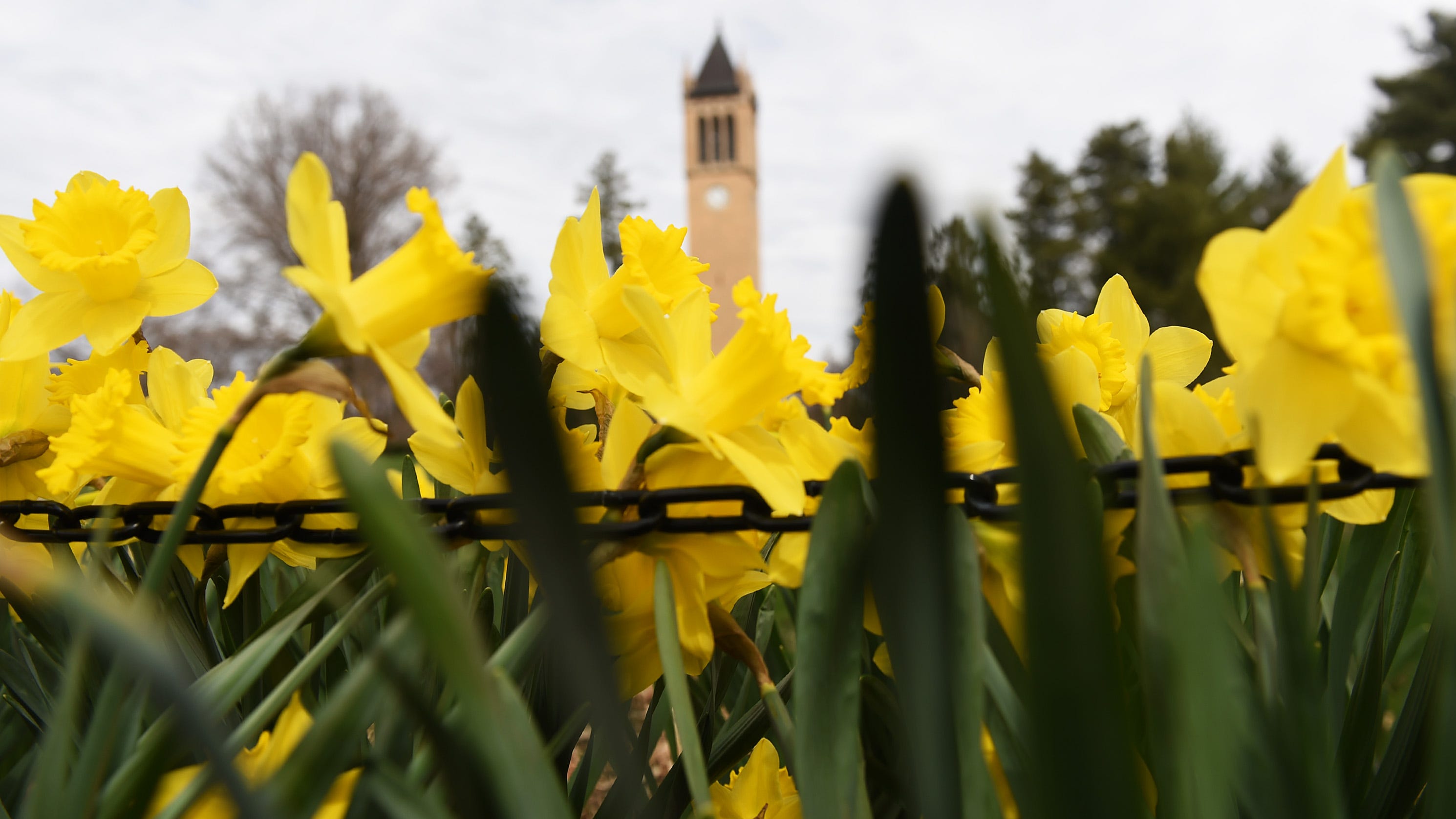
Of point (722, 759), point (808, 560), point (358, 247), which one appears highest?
point (358, 247)

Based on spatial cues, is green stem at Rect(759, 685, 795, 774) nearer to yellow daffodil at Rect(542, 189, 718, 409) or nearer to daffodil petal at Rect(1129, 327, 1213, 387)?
yellow daffodil at Rect(542, 189, 718, 409)

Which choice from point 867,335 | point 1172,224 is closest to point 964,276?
point 867,335

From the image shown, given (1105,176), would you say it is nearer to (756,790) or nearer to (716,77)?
(716,77)

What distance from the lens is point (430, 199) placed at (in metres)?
0.35

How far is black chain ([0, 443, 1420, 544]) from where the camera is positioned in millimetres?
296

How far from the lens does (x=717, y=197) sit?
29734 millimetres

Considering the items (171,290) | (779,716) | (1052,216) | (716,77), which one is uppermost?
(716,77)

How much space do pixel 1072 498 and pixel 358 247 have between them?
12.8 meters

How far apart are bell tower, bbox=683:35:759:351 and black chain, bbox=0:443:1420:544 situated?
29.1m

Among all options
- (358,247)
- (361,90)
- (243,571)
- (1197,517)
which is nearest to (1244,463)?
(1197,517)

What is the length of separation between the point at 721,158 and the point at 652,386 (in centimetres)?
3107

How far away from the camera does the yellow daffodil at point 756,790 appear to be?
18.4 inches

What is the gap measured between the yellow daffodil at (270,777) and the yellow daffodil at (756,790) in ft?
0.74

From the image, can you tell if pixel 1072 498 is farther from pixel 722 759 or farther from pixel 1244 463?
pixel 722 759
